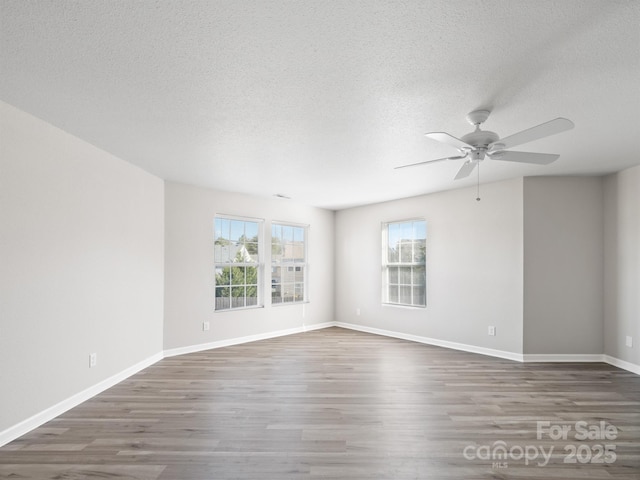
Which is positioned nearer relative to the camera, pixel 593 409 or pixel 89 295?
pixel 593 409

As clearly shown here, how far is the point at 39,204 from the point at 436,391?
→ 4.01 m

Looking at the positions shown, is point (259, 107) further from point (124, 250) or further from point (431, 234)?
point (431, 234)

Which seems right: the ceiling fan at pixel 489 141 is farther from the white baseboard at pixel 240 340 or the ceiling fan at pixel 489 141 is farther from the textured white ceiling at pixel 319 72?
the white baseboard at pixel 240 340

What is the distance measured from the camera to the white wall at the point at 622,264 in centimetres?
398

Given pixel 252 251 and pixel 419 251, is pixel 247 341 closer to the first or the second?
pixel 252 251

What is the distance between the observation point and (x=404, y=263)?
233 inches

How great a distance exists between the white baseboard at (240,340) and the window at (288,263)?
1.79 feet

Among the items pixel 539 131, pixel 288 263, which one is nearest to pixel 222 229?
pixel 288 263

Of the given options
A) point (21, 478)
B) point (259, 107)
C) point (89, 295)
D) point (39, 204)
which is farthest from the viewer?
point (89, 295)

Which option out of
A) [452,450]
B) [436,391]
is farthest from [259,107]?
[436,391]

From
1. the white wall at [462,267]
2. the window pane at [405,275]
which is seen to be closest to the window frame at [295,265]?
the white wall at [462,267]

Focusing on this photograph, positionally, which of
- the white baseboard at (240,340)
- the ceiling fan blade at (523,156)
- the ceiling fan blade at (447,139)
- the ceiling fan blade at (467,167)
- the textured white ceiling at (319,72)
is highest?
the textured white ceiling at (319,72)

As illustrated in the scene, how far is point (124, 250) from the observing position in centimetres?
380

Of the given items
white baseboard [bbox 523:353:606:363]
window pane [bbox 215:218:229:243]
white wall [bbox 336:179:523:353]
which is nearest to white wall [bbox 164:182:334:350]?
window pane [bbox 215:218:229:243]
